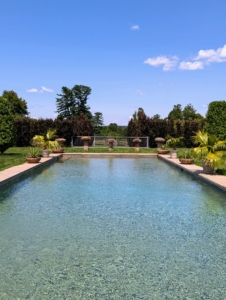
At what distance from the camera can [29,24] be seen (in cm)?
1622

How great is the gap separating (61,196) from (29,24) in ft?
39.9

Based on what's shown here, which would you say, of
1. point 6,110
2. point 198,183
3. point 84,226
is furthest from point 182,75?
point 84,226

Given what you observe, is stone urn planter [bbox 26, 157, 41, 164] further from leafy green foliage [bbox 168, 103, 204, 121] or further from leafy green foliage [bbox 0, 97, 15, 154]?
leafy green foliage [bbox 168, 103, 204, 121]

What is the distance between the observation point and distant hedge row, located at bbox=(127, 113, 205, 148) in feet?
81.3

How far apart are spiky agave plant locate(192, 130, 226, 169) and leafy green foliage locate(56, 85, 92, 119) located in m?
47.6

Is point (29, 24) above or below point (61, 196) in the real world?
above

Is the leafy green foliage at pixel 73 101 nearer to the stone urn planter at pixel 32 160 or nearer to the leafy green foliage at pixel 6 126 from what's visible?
the leafy green foliage at pixel 6 126

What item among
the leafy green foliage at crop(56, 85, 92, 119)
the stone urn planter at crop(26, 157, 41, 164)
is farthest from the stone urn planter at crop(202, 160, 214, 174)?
the leafy green foliage at crop(56, 85, 92, 119)

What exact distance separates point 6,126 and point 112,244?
1194 centimetres

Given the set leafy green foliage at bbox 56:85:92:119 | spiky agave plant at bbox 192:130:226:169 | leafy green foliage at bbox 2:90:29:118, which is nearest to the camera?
spiky agave plant at bbox 192:130:226:169

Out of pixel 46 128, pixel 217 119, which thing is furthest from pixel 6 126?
pixel 217 119

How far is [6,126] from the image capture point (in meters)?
14.7

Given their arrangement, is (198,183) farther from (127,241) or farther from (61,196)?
(127,241)

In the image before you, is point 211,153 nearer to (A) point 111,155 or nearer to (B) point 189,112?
(A) point 111,155
